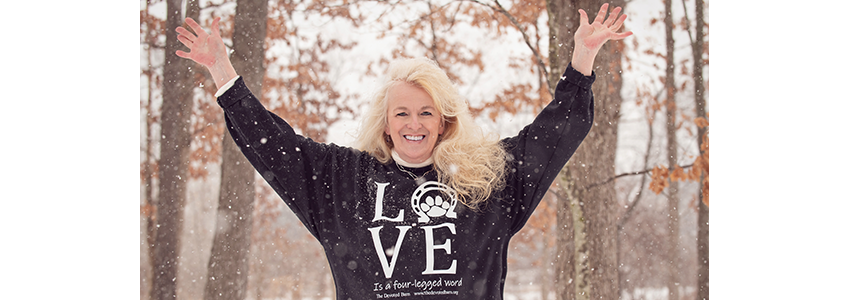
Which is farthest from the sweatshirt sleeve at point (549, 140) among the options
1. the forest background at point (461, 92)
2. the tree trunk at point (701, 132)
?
the tree trunk at point (701, 132)

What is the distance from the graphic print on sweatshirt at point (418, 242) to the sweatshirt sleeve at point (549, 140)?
27cm

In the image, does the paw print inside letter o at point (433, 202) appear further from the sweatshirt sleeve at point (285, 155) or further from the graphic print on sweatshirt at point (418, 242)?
the sweatshirt sleeve at point (285, 155)

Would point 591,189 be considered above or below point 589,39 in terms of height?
below

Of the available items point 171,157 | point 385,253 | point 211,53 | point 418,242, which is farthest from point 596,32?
point 171,157

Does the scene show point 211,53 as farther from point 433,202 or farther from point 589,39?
point 589,39

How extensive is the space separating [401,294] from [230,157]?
9.26 feet

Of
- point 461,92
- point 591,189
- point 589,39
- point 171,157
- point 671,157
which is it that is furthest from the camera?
point 671,157

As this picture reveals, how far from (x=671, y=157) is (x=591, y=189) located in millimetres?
2122

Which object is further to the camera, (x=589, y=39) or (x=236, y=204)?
(x=236, y=204)

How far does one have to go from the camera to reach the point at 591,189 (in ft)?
12.1

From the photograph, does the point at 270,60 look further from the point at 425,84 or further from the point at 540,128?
the point at 540,128

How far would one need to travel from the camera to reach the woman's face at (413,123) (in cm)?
191

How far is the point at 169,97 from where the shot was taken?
162 inches

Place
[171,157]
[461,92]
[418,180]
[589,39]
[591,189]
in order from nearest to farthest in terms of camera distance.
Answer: [589,39], [418,180], [591,189], [171,157], [461,92]
